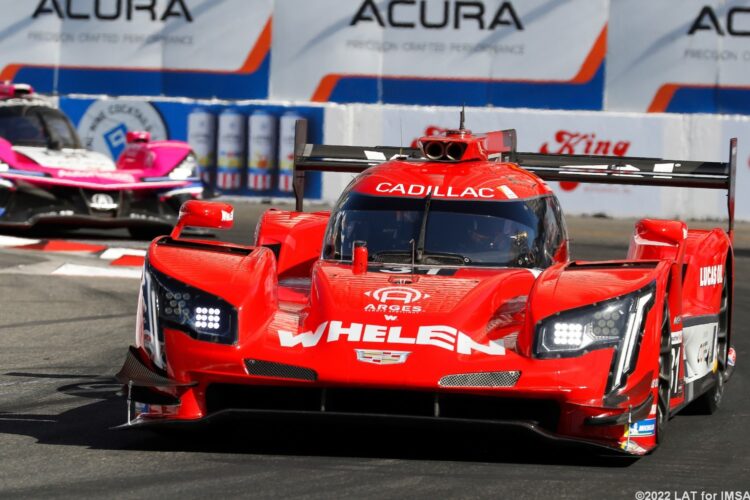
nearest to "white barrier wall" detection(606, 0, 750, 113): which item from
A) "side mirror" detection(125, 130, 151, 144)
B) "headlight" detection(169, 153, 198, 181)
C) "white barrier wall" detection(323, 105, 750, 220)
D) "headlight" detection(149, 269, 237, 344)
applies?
"white barrier wall" detection(323, 105, 750, 220)

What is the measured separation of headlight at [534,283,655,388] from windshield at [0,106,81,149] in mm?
12074

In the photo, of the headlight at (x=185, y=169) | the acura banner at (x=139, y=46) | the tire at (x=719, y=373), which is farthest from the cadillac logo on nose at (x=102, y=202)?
the tire at (x=719, y=373)

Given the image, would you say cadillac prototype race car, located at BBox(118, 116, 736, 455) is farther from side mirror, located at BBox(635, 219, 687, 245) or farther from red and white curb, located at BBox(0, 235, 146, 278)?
red and white curb, located at BBox(0, 235, 146, 278)

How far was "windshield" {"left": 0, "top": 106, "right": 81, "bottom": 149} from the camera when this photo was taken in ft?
57.7

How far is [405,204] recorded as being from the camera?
7836 mm

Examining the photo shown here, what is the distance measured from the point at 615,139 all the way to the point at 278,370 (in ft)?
56.7

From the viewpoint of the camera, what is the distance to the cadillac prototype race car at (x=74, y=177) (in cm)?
1672

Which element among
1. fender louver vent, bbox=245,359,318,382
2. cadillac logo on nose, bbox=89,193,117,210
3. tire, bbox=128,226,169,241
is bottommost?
tire, bbox=128,226,169,241

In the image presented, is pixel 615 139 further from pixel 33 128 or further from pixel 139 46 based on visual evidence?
pixel 33 128

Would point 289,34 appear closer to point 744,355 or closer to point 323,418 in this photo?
point 744,355

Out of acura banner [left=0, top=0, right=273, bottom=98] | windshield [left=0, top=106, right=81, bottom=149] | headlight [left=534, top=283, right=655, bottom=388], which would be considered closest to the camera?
headlight [left=534, top=283, right=655, bottom=388]

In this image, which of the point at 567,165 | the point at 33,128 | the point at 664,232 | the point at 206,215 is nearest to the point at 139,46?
the point at 33,128

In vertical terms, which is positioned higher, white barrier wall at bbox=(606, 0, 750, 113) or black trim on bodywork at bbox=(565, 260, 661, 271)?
white barrier wall at bbox=(606, 0, 750, 113)

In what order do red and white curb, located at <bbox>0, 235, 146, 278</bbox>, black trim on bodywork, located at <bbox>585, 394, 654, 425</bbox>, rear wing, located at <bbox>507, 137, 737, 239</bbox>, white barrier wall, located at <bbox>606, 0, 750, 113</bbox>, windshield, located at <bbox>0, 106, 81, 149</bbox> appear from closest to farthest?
1. black trim on bodywork, located at <bbox>585, 394, 654, 425</bbox>
2. rear wing, located at <bbox>507, 137, 737, 239</bbox>
3. red and white curb, located at <bbox>0, 235, 146, 278</bbox>
4. windshield, located at <bbox>0, 106, 81, 149</bbox>
5. white barrier wall, located at <bbox>606, 0, 750, 113</bbox>
